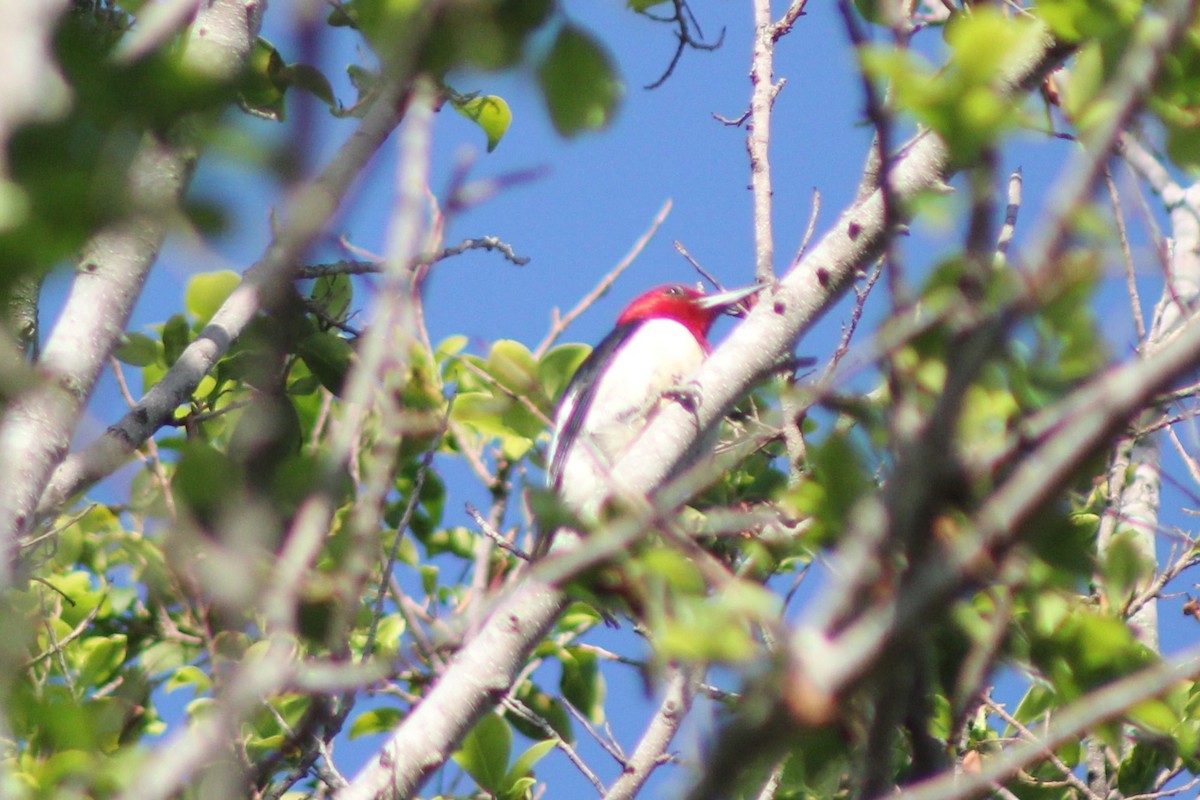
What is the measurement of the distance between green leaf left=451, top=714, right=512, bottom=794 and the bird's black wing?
1.77 m

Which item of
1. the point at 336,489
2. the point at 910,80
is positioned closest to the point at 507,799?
the point at 336,489

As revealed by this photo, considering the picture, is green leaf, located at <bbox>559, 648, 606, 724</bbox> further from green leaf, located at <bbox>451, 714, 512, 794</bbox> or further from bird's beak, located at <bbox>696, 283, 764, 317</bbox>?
bird's beak, located at <bbox>696, 283, 764, 317</bbox>

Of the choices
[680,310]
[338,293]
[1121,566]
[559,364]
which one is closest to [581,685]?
[559,364]

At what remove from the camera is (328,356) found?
296 centimetres

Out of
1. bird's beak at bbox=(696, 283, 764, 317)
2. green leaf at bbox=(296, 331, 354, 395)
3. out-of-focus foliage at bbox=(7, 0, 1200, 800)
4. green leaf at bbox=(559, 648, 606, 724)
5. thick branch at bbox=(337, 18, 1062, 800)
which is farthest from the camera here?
bird's beak at bbox=(696, 283, 764, 317)

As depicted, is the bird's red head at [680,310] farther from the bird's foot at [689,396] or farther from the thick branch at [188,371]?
the thick branch at [188,371]

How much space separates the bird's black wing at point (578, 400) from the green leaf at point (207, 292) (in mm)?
1600

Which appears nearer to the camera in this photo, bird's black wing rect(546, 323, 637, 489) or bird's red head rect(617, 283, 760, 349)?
bird's black wing rect(546, 323, 637, 489)

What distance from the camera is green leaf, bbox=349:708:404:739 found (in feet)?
13.1

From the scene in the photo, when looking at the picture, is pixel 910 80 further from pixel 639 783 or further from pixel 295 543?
pixel 639 783

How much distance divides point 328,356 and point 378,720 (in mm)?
1485

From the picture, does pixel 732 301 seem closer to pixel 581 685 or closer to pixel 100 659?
pixel 581 685

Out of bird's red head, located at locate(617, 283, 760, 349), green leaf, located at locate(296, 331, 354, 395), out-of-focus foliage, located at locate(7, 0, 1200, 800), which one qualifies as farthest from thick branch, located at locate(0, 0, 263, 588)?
bird's red head, located at locate(617, 283, 760, 349)

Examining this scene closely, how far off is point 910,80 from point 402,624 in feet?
11.2
